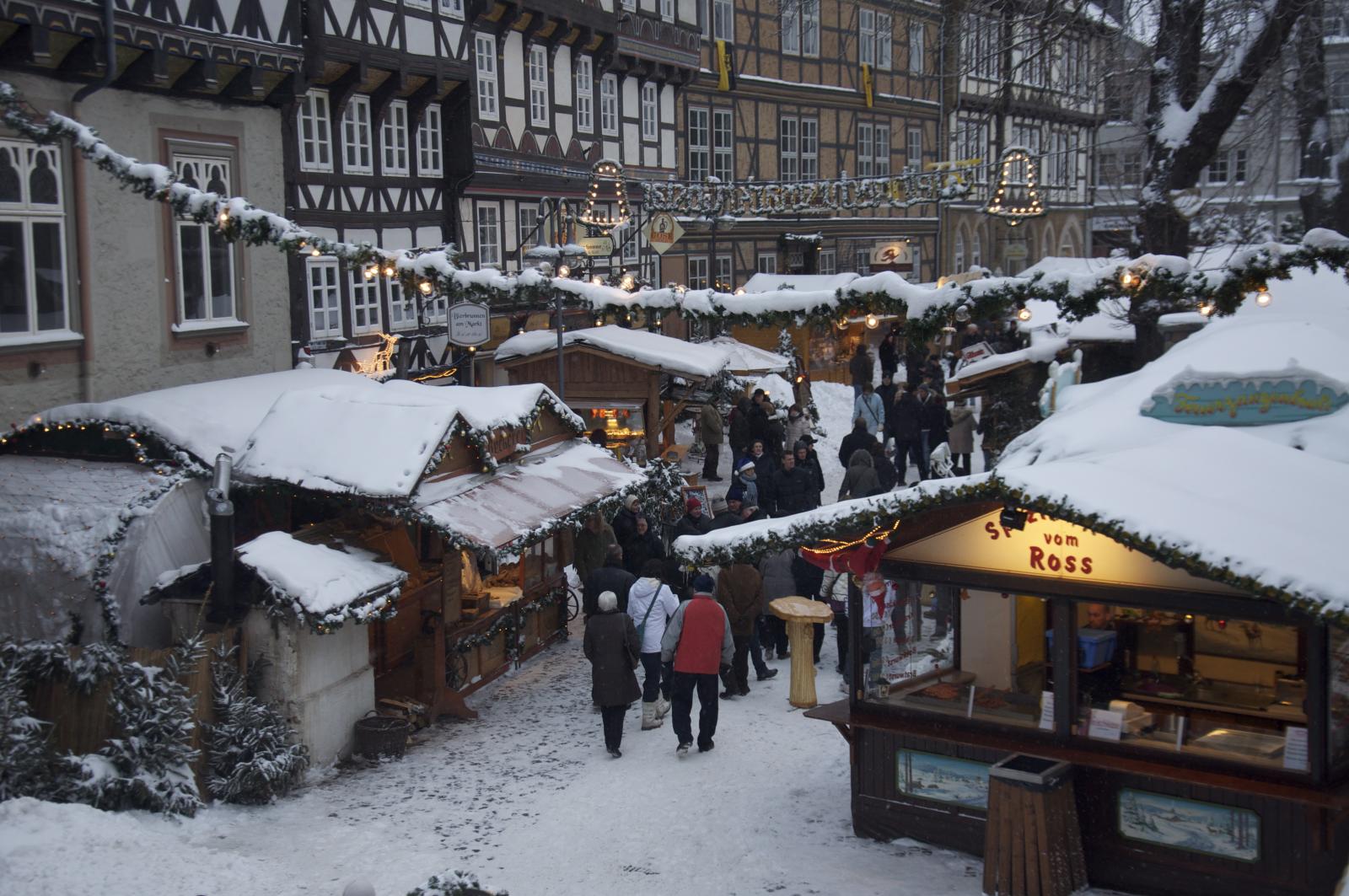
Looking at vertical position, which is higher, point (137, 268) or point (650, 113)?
point (650, 113)

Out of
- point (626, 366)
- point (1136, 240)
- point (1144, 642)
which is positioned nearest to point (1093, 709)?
point (1144, 642)

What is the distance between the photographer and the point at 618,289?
10836mm

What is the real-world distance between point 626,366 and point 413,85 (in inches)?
224

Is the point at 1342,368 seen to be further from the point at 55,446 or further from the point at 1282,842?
the point at 55,446

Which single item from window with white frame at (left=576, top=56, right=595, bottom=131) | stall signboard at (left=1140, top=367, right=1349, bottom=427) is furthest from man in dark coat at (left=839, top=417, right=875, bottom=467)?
window with white frame at (left=576, top=56, right=595, bottom=131)

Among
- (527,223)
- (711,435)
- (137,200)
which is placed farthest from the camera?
(527,223)

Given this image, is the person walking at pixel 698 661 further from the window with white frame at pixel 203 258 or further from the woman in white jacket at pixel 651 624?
the window with white frame at pixel 203 258

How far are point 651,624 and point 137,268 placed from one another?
293 inches

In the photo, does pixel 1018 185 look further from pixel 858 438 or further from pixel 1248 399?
pixel 1248 399

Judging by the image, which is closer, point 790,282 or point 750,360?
point 750,360

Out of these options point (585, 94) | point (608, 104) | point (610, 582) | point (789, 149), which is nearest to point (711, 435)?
point (585, 94)

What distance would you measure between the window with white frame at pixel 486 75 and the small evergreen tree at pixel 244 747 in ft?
51.1

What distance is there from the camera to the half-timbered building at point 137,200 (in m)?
13.8

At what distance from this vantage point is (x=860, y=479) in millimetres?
16312
